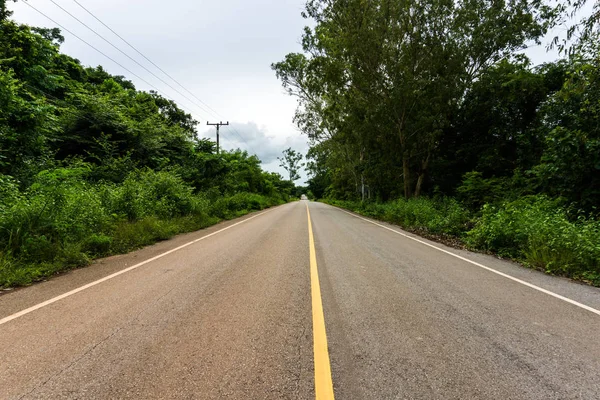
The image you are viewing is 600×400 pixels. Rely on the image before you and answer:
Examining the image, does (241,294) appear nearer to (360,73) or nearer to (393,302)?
(393,302)

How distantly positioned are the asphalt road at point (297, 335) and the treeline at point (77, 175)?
5.33ft

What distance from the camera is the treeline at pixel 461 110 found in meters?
10.1

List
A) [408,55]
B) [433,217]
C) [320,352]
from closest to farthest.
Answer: [320,352] → [433,217] → [408,55]

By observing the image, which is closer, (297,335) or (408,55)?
(297,335)

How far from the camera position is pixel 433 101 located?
62.1ft

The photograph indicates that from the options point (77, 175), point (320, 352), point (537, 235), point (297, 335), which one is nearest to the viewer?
point (320, 352)

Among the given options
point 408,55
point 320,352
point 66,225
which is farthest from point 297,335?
point 408,55

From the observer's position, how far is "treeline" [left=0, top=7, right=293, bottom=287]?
20.5 feet

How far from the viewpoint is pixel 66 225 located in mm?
6762

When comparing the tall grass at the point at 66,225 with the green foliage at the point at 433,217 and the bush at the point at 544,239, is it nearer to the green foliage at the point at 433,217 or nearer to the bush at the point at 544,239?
the bush at the point at 544,239

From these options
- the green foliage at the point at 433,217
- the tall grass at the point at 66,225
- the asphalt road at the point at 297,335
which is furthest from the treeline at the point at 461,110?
the tall grass at the point at 66,225

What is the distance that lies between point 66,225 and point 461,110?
2458 cm

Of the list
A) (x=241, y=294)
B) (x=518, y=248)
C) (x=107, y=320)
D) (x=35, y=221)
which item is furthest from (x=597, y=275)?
(x=35, y=221)

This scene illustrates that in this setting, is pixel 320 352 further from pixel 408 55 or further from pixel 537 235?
pixel 408 55
